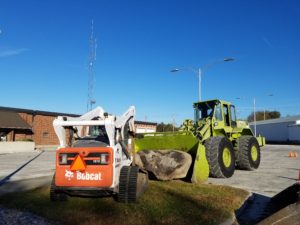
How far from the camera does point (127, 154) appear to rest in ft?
31.8

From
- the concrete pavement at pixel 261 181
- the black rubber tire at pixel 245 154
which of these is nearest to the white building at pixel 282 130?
the black rubber tire at pixel 245 154

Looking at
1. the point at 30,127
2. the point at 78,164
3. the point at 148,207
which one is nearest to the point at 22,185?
the point at 78,164

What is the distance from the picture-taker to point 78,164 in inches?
321

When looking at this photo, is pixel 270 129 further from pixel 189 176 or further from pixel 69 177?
pixel 69 177

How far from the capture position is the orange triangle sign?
8133 millimetres

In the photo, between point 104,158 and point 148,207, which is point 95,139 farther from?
point 148,207

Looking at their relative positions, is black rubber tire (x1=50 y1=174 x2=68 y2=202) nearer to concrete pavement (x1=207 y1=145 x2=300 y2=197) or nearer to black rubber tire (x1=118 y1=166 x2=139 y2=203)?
black rubber tire (x1=118 y1=166 x2=139 y2=203)

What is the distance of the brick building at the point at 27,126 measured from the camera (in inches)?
1503

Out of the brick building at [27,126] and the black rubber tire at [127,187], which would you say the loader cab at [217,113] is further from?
the brick building at [27,126]

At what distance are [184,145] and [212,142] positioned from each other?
109 cm

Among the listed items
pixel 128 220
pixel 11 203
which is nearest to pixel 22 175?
pixel 11 203

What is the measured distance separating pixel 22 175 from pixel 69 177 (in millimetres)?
8218

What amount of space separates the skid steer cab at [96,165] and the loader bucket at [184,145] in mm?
2881

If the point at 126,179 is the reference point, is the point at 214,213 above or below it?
below
